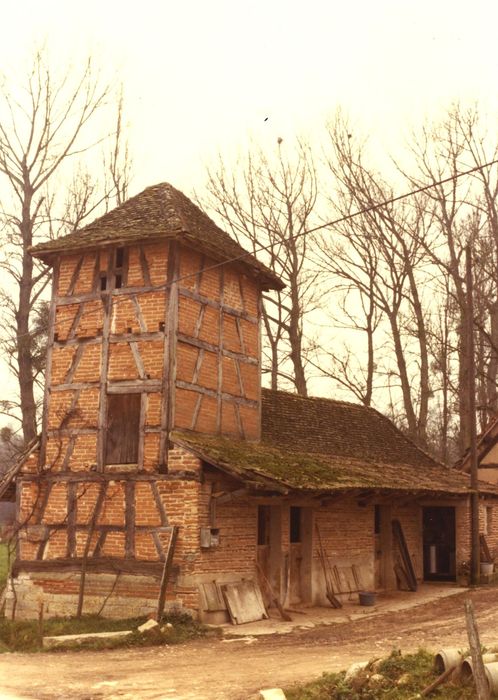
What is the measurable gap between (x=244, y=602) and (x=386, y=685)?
280 inches

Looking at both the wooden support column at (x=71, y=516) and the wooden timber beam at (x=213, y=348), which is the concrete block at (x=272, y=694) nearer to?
the wooden support column at (x=71, y=516)

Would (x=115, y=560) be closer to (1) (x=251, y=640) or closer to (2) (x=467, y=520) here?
(1) (x=251, y=640)

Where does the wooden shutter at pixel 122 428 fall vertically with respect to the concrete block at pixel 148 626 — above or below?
above

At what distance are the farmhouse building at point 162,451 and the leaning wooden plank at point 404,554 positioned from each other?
2.45 m

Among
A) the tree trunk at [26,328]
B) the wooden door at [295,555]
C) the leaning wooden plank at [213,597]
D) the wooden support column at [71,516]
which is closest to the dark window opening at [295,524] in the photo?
the wooden door at [295,555]

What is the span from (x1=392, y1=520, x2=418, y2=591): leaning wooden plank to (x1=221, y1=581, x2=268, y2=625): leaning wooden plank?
6685 millimetres

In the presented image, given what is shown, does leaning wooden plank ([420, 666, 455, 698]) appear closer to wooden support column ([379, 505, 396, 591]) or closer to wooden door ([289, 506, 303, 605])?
wooden door ([289, 506, 303, 605])

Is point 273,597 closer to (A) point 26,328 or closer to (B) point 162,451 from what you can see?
(B) point 162,451

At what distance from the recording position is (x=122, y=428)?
16297 millimetres

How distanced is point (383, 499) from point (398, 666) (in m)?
11.2

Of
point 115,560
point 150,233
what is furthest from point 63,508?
point 150,233

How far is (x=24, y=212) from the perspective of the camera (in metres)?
25.2

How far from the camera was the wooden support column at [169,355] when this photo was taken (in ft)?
51.4

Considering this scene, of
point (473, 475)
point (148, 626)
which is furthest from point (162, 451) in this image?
point (473, 475)
